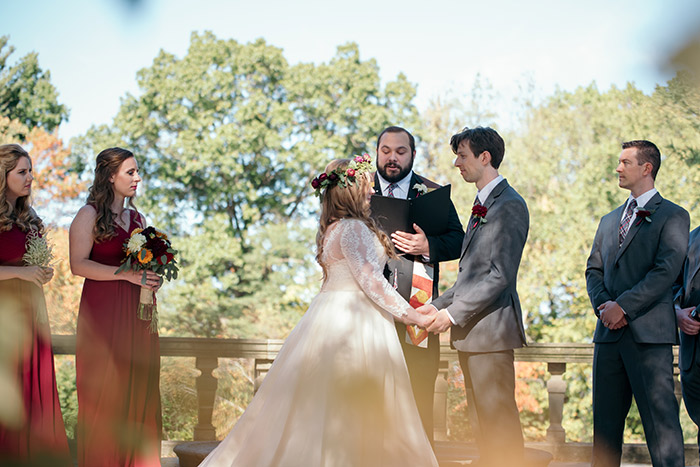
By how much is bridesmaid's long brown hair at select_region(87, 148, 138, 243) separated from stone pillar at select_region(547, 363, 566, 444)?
140 inches

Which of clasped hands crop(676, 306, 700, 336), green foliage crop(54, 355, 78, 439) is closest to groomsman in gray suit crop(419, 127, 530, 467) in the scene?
clasped hands crop(676, 306, 700, 336)

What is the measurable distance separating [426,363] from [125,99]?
19094 millimetres

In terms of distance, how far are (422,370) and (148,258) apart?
5.33 ft

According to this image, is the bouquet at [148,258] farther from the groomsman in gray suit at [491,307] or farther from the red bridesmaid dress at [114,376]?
the groomsman in gray suit at [491,307]

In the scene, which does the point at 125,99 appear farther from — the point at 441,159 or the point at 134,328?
the point at 134,328

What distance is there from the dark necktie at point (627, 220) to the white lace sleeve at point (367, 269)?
133cm

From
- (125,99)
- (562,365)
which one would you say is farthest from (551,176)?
(562,365)

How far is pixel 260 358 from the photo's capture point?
5758 mm

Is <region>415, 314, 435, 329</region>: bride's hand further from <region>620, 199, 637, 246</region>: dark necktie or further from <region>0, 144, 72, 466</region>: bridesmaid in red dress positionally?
<region>0, 144, 72, 466</region>: bridesmaid in red dress

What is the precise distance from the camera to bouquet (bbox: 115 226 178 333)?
3930mm

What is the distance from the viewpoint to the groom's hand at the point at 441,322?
358 cm

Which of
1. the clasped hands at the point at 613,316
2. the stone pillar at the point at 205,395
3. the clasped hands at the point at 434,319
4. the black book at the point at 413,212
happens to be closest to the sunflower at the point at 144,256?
the black book at the point at 413,212

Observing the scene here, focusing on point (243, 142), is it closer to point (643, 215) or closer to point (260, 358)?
point (260, 358)

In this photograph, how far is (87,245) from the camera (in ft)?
13.0
